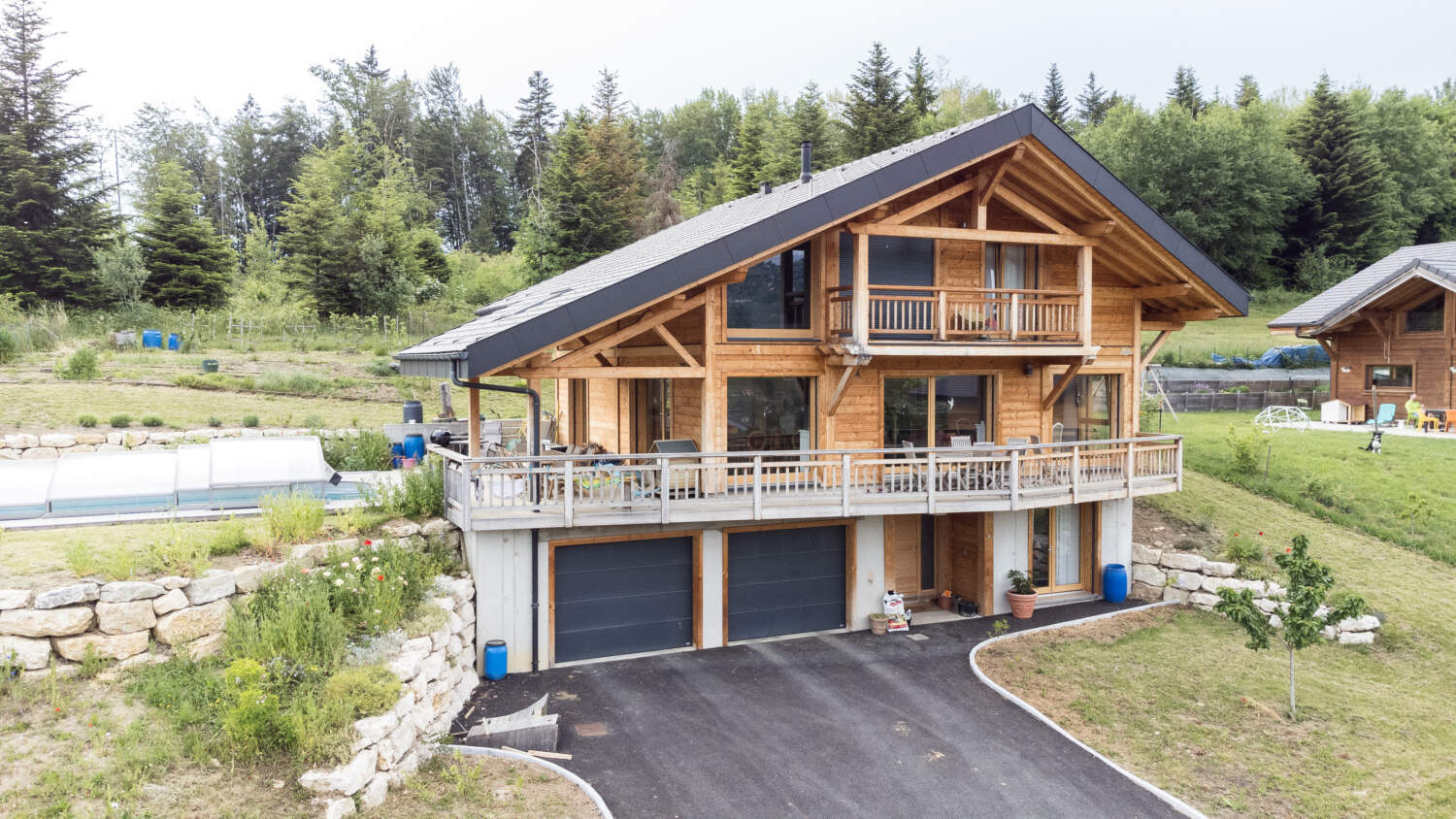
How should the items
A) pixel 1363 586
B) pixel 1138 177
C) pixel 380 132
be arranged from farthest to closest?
pixel 380 132 < pixel 1138 177 < pixel 1363 586

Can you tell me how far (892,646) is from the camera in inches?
530

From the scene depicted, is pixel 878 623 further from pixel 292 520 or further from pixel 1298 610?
pixel 292 520

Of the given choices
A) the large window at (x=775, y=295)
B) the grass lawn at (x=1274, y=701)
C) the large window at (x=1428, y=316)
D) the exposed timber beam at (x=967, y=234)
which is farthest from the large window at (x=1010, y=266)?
the large window at (x=1428, y=316)

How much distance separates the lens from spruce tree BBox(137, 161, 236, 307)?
Answer: 33.1 metres

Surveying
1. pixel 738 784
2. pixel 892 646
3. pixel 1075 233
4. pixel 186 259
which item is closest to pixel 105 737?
pixel 738 784

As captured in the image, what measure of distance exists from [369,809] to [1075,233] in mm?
13953

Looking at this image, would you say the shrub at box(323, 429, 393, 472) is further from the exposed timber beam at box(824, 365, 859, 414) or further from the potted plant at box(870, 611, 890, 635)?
the potted plant at box(870, 611, 890, 635)

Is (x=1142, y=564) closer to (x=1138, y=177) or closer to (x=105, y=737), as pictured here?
(x=105, y=737)

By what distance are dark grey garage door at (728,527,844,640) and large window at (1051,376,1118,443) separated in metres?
5.41

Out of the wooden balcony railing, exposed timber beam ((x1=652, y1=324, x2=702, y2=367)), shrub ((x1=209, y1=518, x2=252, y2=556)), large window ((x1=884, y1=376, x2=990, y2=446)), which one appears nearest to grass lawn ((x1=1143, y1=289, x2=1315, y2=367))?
the wooden balcony railing

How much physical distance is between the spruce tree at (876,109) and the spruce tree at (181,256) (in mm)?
30706

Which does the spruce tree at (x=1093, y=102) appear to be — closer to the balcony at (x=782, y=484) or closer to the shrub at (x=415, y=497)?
the balcony at (x=782, y=484)

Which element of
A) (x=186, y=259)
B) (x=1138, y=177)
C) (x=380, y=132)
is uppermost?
(x=380, y=132)

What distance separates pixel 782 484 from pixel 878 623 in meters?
3.05
